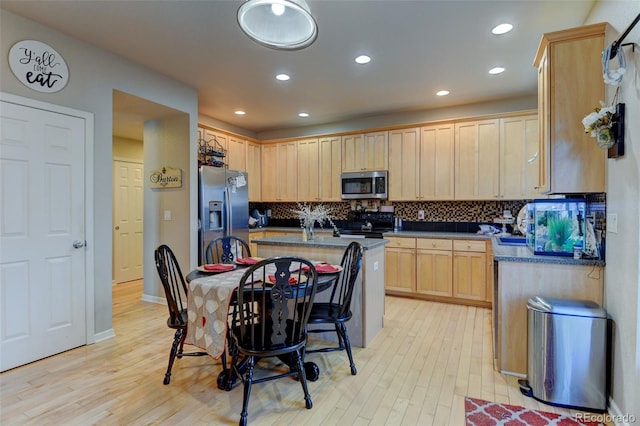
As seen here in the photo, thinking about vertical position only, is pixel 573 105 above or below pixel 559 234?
above

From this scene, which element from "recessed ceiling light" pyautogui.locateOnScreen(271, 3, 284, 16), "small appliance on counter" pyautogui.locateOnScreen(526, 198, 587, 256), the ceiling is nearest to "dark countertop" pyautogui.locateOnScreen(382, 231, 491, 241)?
"small appliance on counter" pyautogui.locateOnScreen(526, 198, 587, 256)

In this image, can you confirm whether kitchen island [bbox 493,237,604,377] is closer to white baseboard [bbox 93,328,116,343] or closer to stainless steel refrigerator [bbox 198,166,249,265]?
stainless steel refrigerator [bbox 198,166,249,265]

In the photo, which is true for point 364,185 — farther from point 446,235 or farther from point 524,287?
point 524,287

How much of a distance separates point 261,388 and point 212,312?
26.6 inches

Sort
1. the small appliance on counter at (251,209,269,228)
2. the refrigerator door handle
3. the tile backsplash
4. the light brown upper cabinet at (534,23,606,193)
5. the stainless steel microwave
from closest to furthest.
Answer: the light brown upper cabinet at (534,23,606,193) < the refrigerator door handle < the tile backsplash < the stainless steel microwave < the small appliance on counter at (251,209,269,228)

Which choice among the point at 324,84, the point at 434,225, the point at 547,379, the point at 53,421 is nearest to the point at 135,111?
the point at 324,84

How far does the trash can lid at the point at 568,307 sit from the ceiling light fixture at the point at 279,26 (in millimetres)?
2185

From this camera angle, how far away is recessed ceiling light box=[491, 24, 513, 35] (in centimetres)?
268

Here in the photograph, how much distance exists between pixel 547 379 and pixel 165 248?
8.91 feet

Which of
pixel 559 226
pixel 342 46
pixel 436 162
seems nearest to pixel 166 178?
pixel 342 46

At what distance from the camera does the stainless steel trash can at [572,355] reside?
1972mm

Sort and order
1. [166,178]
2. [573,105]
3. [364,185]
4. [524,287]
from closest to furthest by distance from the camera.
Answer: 1. [573,105]
2. [524,287]
3. [166,178]
4. [364,185]

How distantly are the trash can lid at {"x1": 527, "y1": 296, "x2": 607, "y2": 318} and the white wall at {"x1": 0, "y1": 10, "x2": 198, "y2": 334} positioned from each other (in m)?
3.62

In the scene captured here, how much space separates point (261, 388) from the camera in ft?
7.40
